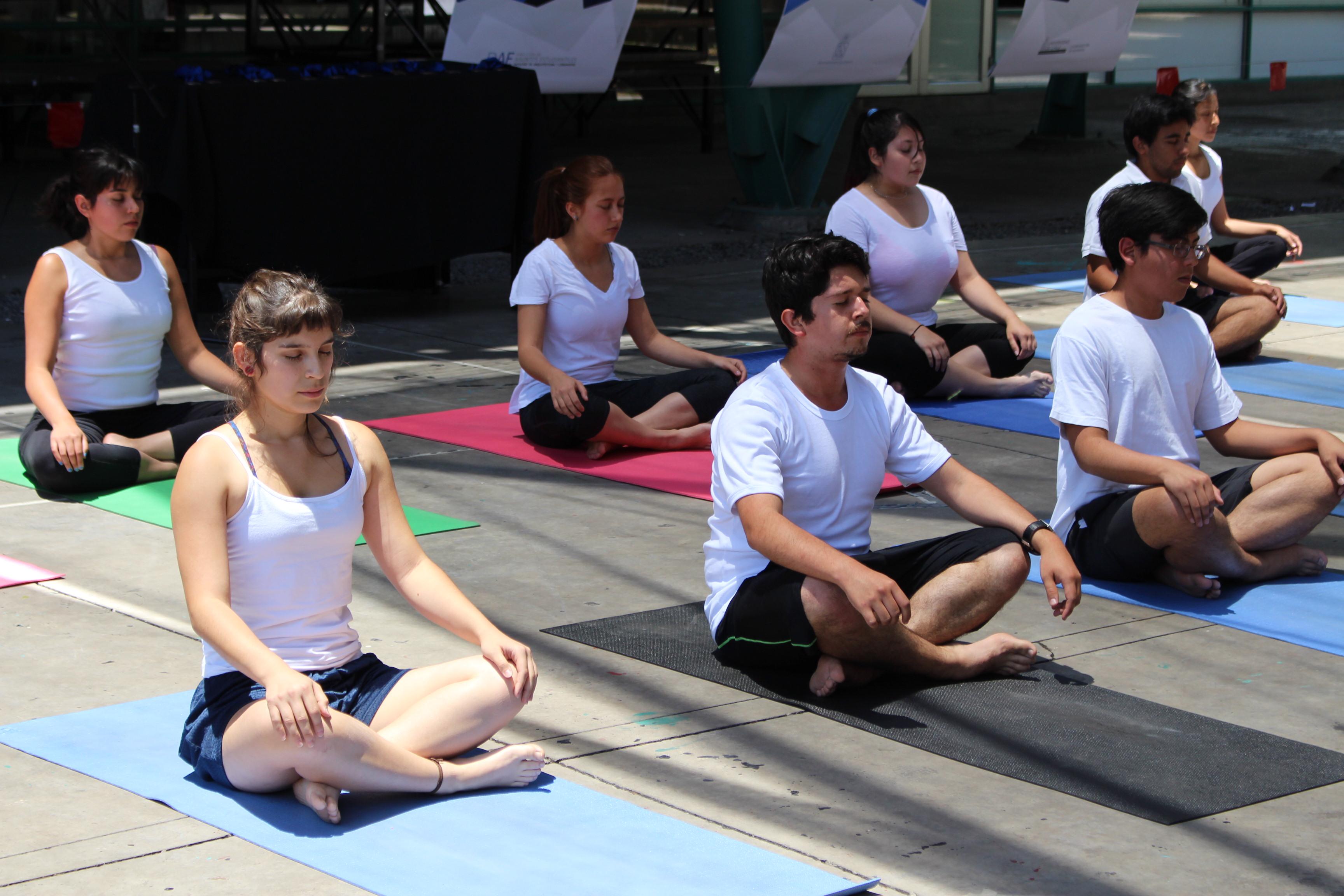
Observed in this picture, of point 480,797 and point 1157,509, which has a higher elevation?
point 1157,509

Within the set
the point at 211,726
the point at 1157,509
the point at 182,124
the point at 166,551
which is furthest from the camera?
the point at 182,124

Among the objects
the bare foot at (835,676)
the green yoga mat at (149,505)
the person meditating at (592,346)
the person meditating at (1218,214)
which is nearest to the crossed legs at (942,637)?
the bare foot at (835,676)

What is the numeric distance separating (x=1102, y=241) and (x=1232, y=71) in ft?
60.6

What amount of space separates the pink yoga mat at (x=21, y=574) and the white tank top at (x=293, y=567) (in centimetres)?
158

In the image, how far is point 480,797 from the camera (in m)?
3.04

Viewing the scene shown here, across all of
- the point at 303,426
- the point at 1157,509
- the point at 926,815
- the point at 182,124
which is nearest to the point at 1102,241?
the point at 1157,509

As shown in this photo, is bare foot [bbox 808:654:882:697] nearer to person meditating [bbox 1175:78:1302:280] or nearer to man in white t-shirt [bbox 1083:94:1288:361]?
man in white t-shirt [bbox 1083:94:1288:361]

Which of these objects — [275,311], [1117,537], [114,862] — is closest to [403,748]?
[114,862]

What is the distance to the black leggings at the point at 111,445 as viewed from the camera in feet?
17.1

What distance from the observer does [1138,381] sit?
4.31 m

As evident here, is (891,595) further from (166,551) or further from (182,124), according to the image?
(182,124)

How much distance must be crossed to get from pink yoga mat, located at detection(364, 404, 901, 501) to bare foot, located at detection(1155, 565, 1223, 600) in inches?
50.8

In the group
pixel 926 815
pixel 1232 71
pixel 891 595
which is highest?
pixel 1232 71

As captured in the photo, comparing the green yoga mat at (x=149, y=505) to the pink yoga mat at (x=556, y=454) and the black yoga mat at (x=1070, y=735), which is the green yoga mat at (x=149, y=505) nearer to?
the pink yoga mat at (x=556, y=454)
